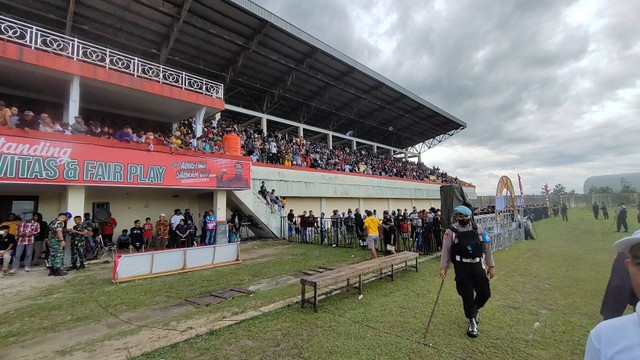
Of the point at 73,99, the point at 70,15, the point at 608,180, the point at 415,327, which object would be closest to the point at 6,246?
the point at 73,99

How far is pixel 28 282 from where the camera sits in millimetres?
7461

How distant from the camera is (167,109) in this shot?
46.4ft

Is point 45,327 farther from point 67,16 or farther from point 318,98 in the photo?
point 318,98

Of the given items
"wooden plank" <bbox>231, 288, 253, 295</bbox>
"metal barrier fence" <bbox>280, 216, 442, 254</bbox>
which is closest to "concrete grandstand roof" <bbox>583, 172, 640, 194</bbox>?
"metal barrier fence" <bbox>280, 216, 442, 254</bbox>

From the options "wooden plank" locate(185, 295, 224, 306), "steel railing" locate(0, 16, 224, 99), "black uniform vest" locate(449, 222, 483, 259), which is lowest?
"wooden plank" locate(185, 295, 224, 306)

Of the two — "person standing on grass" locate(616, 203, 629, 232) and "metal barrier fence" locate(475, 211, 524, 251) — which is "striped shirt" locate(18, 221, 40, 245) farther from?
"person standing on grass" locate(616, 203, 629, 232)

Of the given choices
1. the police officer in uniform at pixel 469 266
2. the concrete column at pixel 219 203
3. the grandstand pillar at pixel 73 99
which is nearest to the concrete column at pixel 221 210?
the concrete column at pixel 219 203

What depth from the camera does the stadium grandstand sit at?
9.65 meters

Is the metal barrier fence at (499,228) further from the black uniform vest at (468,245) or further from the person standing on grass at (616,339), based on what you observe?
the person standing on grass at (616,339)

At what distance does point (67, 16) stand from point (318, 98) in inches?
682

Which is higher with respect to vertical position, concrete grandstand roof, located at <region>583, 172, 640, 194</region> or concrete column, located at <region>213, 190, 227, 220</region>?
concrete grandstand roof, located at <region>583, 172, 640, 194</region>

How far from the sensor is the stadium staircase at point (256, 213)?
14.4m

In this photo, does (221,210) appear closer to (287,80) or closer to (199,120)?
→ (199,120)

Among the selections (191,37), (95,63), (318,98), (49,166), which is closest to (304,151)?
(318,98)
